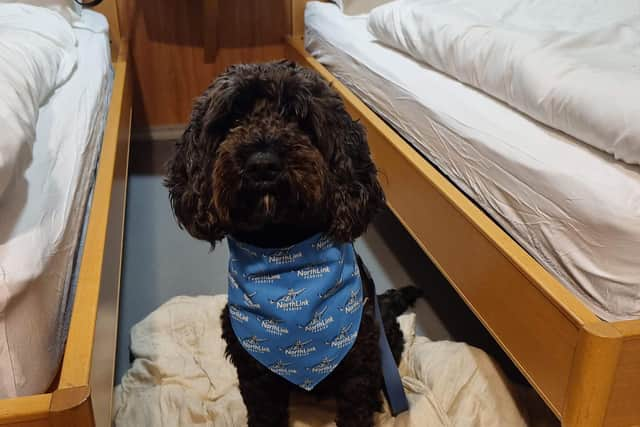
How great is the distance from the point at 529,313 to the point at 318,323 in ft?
1.16

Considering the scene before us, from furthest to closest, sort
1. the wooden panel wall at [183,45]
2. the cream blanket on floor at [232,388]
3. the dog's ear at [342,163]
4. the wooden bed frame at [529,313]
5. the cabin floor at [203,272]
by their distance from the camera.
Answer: the wooden panel wall at [183,45], the cabin floor at [203,272], the cream blanket on floor at [232,388], the dog's ear at [342,163], the wooden bed frame at [529,313]

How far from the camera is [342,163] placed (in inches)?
41.6

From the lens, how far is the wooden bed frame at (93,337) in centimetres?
73

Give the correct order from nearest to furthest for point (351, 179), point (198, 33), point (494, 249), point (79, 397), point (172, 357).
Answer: point (79, 397) < point (351, 179) < point (494, 249) < point (172, 357) < point (198, 33)

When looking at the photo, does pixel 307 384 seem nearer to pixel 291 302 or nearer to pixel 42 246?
pixel 291 302

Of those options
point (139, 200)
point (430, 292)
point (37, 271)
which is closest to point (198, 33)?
point (139, 200)

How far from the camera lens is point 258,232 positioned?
109cm

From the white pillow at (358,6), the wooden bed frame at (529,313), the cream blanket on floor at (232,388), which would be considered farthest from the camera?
the white pillow at (358,6)

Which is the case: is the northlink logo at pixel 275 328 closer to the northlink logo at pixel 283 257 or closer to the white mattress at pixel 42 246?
the northlink logo at pixel 283 257

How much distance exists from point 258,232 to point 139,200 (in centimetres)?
154

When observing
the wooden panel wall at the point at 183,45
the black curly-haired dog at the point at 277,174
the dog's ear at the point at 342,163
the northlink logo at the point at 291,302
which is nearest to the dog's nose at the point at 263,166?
the black curly-haired dog at the point at 277,174

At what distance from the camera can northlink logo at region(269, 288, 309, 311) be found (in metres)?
1.08

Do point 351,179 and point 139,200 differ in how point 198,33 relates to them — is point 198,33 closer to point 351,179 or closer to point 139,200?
point 139,200

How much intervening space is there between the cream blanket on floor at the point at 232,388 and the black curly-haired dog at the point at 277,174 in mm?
240
